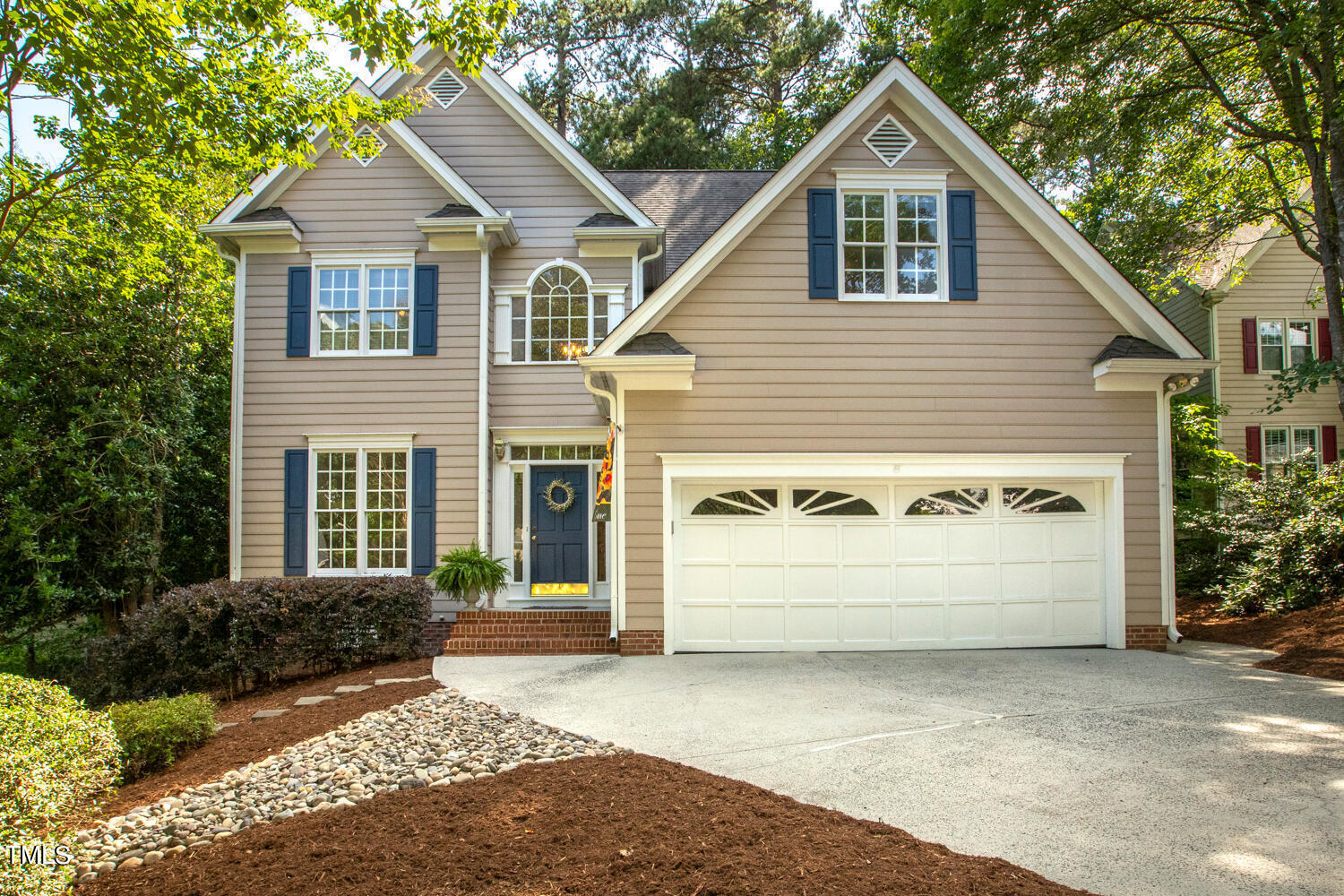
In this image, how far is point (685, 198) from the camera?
46.2 feet

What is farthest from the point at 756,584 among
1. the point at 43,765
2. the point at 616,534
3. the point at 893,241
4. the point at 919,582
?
the point at 43,765

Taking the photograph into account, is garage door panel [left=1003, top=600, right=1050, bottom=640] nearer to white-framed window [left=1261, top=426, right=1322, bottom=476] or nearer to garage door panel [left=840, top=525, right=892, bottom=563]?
garage door panel [left=840, top=525, right=892, bottom=563]

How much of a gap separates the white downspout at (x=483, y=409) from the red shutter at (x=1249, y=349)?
16.0m

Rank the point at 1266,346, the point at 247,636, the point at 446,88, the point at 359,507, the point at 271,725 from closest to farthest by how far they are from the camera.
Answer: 1. the point at 271,725
2. the point at 247,636
3. the point at 359,507
4. the point at 446,88
5. the point at 1266,346

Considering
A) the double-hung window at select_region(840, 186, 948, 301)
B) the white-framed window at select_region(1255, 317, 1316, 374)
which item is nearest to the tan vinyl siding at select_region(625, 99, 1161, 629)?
the double-hung window at select_region(840, 186, 948, 301)

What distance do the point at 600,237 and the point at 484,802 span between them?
338 inches

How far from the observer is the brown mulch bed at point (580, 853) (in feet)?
11.3

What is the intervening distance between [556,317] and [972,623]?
272 inches

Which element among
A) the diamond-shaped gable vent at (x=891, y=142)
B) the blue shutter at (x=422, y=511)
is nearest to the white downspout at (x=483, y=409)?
the blue shutter at (x=422, y=511)

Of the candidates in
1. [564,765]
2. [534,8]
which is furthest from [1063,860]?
[534,8]

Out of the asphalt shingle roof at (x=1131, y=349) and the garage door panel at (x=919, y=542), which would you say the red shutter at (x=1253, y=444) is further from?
the garage door panel at (x=919, y=542)

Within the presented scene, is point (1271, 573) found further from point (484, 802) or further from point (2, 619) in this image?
point (2, 619)

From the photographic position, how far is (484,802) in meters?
4.35

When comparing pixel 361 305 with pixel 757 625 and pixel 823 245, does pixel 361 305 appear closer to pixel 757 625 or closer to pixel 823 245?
pixel 823 245
